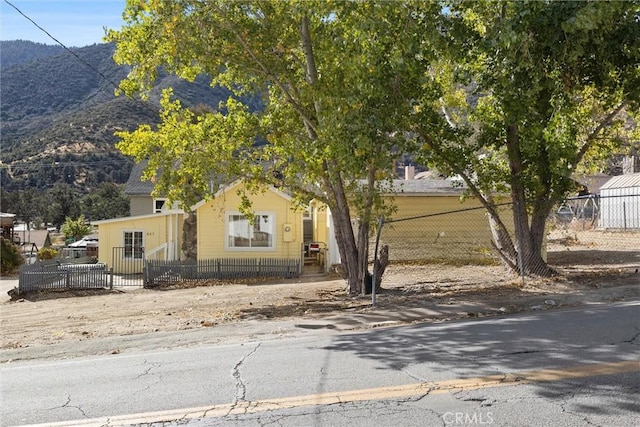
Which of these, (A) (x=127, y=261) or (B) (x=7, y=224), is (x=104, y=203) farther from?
(A) (x=127, y=261)

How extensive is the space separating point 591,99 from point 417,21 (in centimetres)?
631

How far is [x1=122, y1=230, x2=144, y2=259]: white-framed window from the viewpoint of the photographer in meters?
27.3

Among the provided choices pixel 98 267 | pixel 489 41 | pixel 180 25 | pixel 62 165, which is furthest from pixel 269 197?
pixel 62 165

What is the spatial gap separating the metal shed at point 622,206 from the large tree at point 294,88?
23778 millimetres

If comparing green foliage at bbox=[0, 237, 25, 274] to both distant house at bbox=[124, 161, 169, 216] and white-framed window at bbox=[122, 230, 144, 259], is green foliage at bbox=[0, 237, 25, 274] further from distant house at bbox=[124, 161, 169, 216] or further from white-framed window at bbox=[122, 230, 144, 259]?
white-framed window at bbox=[122, 230, 144, 259]

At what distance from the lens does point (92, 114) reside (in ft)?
259

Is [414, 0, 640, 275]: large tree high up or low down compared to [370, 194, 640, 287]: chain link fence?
up

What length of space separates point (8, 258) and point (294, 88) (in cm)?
2509

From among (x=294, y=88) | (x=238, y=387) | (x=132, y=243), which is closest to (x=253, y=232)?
(x=132, y=243)

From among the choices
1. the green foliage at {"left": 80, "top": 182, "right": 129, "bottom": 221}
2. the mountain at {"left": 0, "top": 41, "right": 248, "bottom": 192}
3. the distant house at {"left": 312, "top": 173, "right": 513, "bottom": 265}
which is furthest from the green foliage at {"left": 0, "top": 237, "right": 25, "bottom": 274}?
the green foliage at {"left": 80, "top": 182, "right": 129, "bottom": 221}

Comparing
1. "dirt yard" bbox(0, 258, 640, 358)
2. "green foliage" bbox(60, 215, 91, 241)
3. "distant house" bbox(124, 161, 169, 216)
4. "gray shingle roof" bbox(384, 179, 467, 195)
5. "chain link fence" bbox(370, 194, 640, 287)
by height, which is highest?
"distant house" bbox(124, 161, 169, 216)

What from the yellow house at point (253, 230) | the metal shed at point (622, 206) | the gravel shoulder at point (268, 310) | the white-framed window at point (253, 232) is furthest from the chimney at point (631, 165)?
the gravel shoulder at point (268, 310)

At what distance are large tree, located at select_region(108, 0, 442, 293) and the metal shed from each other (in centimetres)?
2378

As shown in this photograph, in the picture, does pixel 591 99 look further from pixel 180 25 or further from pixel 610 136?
pixel 180 25
